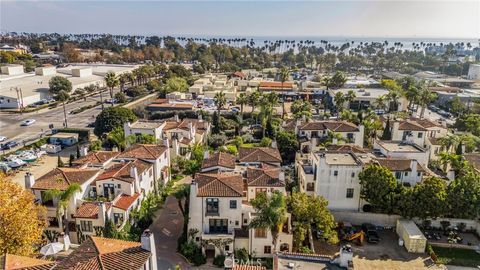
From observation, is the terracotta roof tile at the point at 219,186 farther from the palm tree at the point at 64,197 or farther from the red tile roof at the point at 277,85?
the red tile roof at the point at 277,85

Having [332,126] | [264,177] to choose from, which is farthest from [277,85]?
[264,177]

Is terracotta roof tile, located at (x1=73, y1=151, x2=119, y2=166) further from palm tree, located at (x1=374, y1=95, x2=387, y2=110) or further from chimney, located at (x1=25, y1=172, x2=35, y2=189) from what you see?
palm tree, located at (x1=374, y1=95, x2=387, y2=110)

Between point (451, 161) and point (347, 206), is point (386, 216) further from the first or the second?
point (451, 161)

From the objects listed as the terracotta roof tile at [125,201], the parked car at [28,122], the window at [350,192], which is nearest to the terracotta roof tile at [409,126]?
the window at [350,192]

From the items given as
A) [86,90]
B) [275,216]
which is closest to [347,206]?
[275,216]

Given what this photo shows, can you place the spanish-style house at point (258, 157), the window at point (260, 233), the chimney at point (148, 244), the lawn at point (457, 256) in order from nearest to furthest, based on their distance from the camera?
the chimney at point (148, 244)
the window at point (260, 233)
the lawn at point (457, 256)
the spanish-style house at point (258, 157)

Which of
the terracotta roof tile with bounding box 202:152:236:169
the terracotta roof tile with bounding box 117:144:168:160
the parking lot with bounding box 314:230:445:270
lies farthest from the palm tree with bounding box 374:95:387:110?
the terracotta roof tile with bounding box 117:144:168:160

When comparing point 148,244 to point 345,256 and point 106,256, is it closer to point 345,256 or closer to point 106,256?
point 106,256
